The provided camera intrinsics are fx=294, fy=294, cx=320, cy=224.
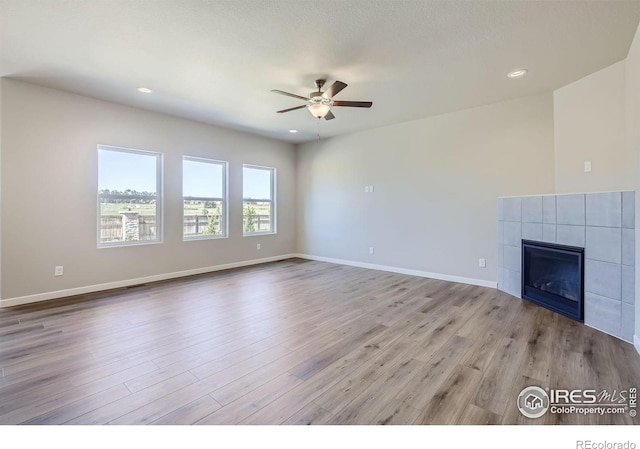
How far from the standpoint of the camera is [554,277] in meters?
3.50

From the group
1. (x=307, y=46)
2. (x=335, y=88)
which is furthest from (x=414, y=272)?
(x=307, y=46)

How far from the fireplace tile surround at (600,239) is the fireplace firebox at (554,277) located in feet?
0.24

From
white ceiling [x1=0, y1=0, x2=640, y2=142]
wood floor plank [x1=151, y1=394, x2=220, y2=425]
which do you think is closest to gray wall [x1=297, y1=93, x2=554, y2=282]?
white ceiling [x1=0, y1=0, x2=640, y2=142]

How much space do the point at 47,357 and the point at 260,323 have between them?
1.72 m

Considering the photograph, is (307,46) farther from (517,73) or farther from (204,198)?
(204,198)

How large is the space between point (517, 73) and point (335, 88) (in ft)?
7.01

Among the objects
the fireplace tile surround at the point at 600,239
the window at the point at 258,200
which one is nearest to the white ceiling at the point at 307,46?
the fireplace tile surround at the point at 600,239

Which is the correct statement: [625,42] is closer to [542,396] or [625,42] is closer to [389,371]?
[542,396]

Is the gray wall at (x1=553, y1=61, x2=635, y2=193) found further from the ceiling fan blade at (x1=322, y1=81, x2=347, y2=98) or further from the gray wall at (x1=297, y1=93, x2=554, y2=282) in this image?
the ceiling fan blade at (x1=322, y1=81, x2=347, y2=98)

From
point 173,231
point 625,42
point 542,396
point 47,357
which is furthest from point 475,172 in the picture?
point 47,357

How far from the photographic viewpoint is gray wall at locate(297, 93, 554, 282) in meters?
4.21

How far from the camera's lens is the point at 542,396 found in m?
1.85

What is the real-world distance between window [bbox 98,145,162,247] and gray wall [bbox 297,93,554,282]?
3313mm

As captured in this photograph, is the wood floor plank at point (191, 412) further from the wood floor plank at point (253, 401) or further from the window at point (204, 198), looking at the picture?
the window at point (204, 198)
